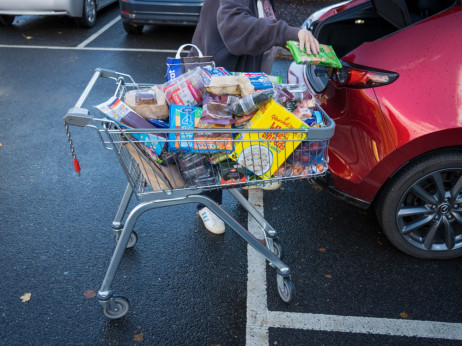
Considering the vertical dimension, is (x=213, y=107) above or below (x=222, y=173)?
above

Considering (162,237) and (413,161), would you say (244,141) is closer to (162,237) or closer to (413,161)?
(413,161)

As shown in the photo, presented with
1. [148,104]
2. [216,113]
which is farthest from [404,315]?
[148,104]

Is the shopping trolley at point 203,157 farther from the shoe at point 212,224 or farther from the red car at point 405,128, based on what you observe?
the shoe at point 212,224

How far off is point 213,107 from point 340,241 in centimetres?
162

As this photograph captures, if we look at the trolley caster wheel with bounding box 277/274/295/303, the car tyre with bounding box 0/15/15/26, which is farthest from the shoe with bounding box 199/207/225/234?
the car tyre with bounding box 0/15/15/26

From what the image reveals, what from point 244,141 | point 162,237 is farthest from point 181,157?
point 162,237

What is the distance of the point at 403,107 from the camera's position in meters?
2.31

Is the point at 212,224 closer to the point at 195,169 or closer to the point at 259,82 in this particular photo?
the point at 195,169

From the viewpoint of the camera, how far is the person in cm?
207

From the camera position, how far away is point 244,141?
189cm

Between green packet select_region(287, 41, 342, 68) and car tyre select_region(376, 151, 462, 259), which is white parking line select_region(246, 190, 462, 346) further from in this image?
green packet select_region(287, 41, 342, 68)

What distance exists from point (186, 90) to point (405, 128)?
1.26m

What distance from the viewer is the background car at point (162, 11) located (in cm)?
636

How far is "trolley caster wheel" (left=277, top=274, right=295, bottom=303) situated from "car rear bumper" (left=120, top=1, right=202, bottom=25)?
498 centimetres
